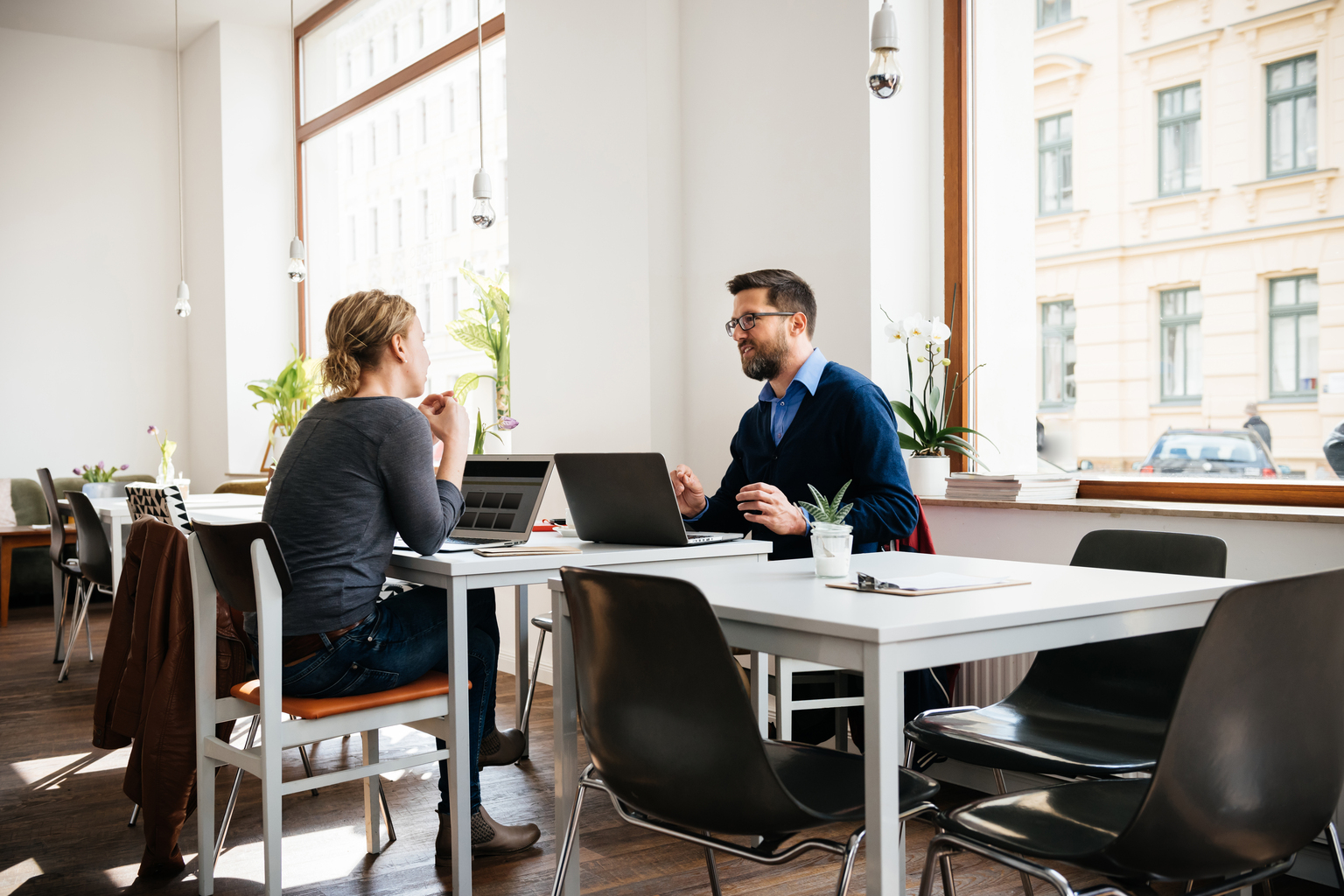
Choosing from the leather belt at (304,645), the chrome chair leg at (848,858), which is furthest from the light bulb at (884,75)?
the chrome chair leg at (848,858)

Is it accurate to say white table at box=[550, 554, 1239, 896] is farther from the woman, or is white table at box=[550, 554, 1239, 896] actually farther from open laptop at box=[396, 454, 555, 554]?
open laptop at box=[396, 454, 555, 554]

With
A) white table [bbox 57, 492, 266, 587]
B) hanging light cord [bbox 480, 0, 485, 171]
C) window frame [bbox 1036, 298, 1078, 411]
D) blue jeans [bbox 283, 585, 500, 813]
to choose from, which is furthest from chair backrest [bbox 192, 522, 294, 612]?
hanging light cord [bbox 480, 0, 485, 171]

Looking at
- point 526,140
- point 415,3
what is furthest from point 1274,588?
point 415,3

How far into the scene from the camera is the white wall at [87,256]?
794cm

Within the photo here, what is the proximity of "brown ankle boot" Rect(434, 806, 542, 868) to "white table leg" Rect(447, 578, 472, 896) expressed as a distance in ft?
1.01

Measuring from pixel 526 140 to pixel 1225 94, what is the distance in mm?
2728

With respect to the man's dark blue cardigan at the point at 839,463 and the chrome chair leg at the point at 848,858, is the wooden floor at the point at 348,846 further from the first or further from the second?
the chrome chair leg at the point at 848,858

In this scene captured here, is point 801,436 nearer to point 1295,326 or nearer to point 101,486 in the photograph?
point 1295,326

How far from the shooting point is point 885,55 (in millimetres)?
2551

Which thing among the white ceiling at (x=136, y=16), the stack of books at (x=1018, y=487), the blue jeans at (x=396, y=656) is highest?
the white ceiling at (x=136, y=16)

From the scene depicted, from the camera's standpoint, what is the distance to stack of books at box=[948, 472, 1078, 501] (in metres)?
3.04

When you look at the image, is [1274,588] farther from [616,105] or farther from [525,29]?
[525,29]

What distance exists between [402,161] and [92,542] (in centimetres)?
325

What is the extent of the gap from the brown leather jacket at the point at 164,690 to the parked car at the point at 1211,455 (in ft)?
7.93
